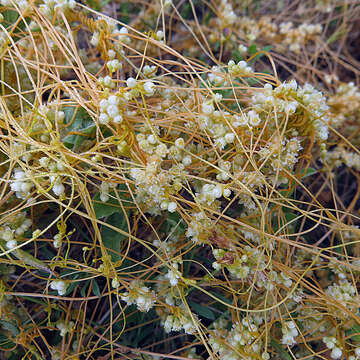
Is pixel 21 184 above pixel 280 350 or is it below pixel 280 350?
above

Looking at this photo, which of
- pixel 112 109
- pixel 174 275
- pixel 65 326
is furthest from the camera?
pixel 65 326

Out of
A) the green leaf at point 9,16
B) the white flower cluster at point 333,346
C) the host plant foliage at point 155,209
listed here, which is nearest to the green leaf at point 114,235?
the host plant foliage at point 155,209

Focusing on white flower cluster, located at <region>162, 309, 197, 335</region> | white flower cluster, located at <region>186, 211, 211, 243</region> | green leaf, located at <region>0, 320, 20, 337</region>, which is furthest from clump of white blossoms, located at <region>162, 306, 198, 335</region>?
green leaf, located at <region>0, 320, 20, 337</region>

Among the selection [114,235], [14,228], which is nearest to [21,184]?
[14,228]

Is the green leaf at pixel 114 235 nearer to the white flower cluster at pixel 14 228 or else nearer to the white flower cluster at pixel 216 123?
the white flower cluster at pixel 14 228

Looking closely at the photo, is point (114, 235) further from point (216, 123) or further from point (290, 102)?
point (290, 102)

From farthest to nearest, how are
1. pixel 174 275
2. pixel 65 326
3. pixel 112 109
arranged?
pixel 65 326
pixel 174 275
pixel 112 109

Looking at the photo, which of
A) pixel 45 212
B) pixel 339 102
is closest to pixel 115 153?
pixel 45 212
